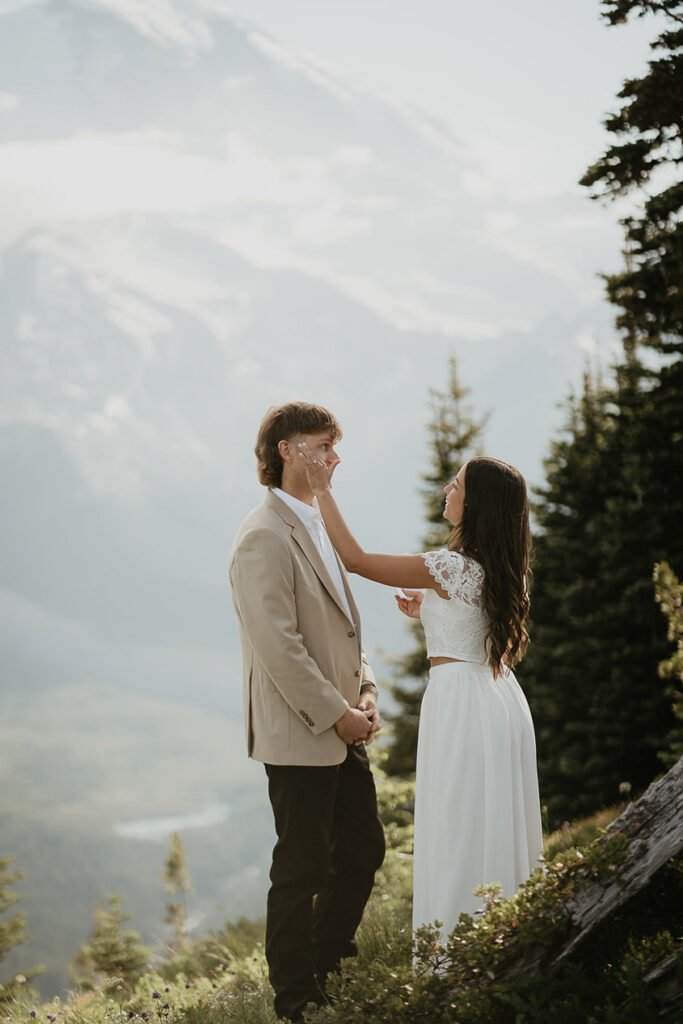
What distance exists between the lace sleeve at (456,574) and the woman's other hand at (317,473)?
1.70ft

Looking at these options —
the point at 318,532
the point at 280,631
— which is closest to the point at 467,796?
the point at 280,631

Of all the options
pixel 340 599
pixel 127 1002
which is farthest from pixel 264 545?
pixel 127 1002

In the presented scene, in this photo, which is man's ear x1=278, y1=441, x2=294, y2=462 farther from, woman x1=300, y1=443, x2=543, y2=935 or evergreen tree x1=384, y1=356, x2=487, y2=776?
evergreen tree x1=384, y1=356, x2=487, y2=776

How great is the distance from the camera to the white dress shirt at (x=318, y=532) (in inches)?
166

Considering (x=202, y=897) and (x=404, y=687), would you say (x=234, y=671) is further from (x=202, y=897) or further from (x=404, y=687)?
(x=404, y=687)

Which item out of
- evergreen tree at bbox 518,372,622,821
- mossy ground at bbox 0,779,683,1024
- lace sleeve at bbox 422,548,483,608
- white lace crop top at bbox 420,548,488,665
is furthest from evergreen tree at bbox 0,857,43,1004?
mossy ground at bbox 0,779,683,1024

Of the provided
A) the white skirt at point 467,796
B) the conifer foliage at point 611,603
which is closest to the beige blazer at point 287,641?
the white skirt at point 467,796

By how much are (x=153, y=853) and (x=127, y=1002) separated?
14724cm

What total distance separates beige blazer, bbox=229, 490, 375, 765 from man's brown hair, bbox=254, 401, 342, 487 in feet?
Answer: 0.54

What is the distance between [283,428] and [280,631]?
0.95 m

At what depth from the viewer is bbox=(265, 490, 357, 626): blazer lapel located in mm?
4117

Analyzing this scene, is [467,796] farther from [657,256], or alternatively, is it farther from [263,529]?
[657,256]

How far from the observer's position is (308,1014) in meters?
2.95

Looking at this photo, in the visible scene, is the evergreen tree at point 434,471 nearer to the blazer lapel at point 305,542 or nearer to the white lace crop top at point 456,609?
the blazer lapel at point 305,542
